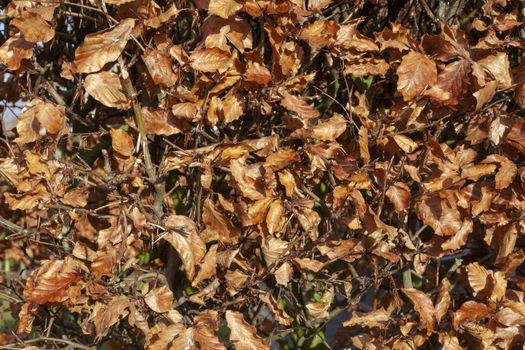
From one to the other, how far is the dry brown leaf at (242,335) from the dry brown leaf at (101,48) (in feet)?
3.01

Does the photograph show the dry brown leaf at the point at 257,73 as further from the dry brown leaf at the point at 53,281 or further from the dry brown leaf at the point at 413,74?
the dry brown leaf at the point at 53,281

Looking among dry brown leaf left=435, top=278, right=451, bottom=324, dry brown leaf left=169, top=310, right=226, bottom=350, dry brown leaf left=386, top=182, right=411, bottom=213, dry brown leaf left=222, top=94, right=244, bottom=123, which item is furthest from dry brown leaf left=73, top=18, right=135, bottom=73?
dry brown leaf left=435, top=278, right=451, bottom=324

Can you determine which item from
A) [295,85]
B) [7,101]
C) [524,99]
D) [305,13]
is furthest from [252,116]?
[7,101]

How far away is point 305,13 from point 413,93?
0.45 metres

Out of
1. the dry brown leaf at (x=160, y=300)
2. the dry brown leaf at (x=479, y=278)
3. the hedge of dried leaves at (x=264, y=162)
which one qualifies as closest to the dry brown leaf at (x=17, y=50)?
the hedge of dried leaves at (x=264, y=162)

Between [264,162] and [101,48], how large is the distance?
63cm

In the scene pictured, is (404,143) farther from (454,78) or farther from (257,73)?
(257,73)

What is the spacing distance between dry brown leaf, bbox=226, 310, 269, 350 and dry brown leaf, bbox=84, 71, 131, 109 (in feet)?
2.61

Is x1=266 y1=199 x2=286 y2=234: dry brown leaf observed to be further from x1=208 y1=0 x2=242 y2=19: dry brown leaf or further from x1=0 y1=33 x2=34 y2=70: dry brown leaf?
x1=0 y1=33 x2=34 y2=70: dry brown leaf

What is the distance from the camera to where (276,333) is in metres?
2.61

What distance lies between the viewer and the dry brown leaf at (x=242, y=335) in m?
2.13

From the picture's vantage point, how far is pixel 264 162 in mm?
2098

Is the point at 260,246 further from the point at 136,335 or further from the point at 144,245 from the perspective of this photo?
the point at 136,335

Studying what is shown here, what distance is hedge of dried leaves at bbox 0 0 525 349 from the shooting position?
2.06 m
